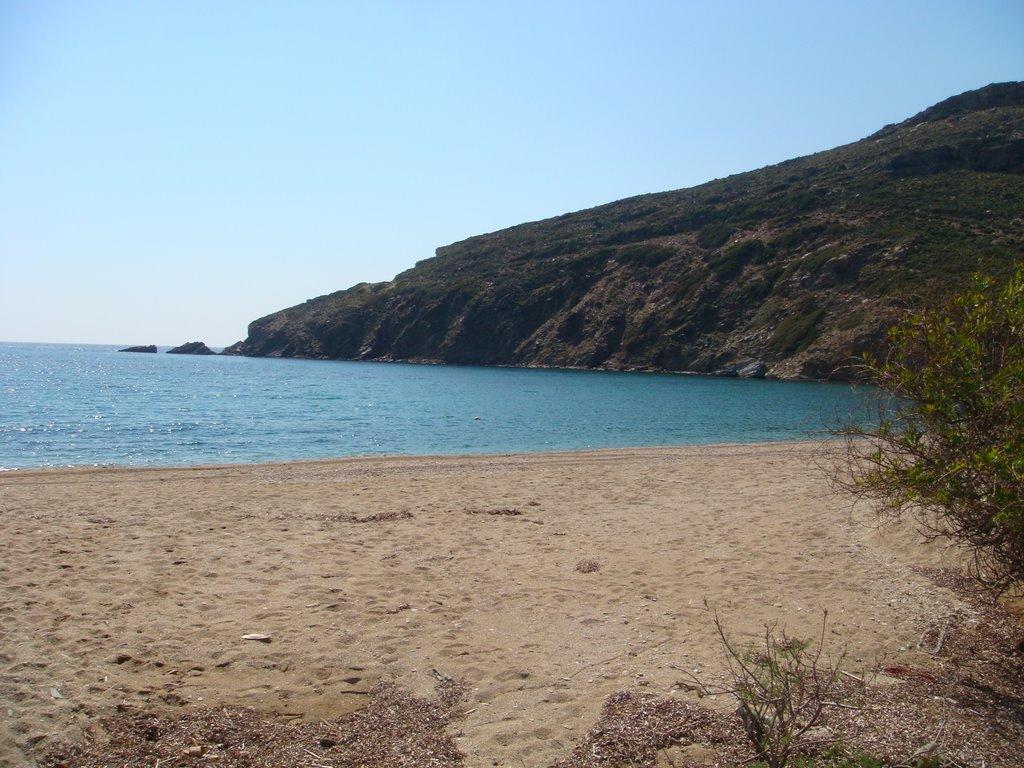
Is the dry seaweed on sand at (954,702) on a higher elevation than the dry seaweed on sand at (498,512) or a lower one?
lower

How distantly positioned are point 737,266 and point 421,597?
81389mm

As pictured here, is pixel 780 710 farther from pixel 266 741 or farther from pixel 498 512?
pixel 498 512

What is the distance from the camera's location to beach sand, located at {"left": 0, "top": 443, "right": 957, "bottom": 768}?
→ 5.43 m

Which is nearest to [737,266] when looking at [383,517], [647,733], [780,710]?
[383,517]

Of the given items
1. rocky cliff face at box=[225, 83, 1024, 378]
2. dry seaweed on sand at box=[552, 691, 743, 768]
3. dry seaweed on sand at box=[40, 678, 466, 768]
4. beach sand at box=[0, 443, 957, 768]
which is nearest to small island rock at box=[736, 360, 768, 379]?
rocky cliff face at box=[225, 83, 1024, 378]

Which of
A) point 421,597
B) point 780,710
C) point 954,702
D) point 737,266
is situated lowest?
point 954,702

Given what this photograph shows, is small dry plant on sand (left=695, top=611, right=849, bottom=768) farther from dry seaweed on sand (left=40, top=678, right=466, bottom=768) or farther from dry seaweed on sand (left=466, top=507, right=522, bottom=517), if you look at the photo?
dry seaweed on sand (left=466, top=507, right=522, bottom=517)

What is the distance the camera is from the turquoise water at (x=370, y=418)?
83.4 feet

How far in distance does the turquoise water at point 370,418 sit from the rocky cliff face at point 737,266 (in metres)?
14.5

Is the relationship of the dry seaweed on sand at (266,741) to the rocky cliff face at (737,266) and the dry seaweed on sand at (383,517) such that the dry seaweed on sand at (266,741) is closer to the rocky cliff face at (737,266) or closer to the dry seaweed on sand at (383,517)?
the dry seaweed on sand at (383,517)

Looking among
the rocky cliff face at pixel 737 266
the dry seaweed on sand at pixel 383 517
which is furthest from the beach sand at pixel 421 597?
the rocky cliff face at pixel 737 266

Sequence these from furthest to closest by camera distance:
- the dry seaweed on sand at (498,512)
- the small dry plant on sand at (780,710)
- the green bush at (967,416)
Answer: the dry seaweed on sand at (498,512), the green bush at (967,416), the small dry plant on sand at (780,710)

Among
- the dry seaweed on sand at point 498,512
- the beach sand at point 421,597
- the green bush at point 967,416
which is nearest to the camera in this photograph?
the green bush at point 967,416

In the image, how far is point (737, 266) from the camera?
82938 mm
